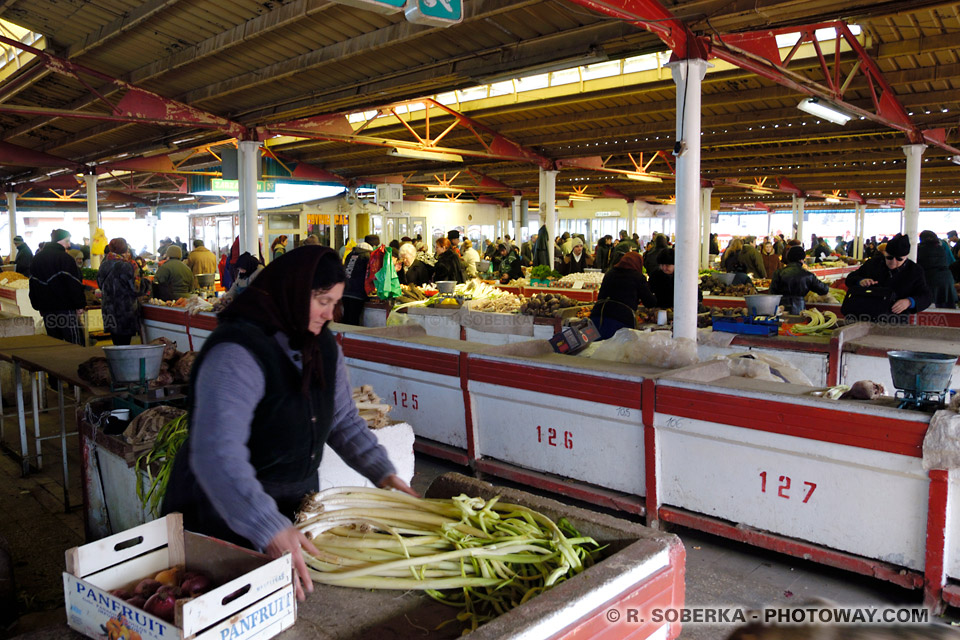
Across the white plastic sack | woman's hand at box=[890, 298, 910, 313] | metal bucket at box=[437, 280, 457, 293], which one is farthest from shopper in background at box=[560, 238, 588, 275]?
the white plastic sack

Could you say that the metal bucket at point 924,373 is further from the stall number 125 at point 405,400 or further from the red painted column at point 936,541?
the stall number 125 at point 405,400

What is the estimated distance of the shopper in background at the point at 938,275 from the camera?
838cm

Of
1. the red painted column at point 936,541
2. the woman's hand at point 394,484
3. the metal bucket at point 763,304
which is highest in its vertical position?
the metal bucket at point 763,304

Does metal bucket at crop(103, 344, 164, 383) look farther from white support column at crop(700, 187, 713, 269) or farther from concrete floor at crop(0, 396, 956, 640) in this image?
white support column at crop(700, 187, 713, 269)

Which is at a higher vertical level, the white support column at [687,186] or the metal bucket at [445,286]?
the white support column at [687,186]

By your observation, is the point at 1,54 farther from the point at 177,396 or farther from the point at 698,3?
the point at 698,3

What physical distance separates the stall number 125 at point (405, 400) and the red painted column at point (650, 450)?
87.8 inches

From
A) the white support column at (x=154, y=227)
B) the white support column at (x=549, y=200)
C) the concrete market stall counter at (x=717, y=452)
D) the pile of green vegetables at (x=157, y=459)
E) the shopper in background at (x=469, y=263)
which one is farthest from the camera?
the white support column at (x=154, y=227)

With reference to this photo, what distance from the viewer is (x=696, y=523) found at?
14.3 feet

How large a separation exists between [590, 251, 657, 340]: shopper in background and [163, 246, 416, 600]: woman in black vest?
464 cm

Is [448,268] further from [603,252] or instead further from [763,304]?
[603,252]

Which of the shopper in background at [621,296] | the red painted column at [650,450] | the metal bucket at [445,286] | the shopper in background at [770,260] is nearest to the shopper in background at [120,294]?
the metal bucket at [445,286]

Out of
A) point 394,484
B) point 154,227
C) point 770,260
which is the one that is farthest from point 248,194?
point 154,227

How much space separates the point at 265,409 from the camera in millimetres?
2070
